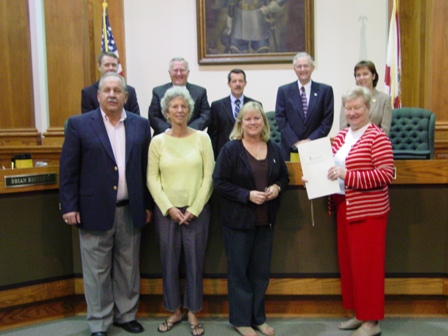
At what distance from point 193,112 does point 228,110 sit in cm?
32

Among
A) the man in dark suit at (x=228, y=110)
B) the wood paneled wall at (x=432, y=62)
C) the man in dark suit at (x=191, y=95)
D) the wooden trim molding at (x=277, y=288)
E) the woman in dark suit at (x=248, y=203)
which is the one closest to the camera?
the woman in dark suit at (x=248, y=203)

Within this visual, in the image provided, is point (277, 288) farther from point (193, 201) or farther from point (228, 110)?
point (228, 110)

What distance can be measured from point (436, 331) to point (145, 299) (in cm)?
203

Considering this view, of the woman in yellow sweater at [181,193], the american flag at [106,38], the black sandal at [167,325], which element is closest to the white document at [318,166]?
the woman in yellow sweater at [181,193]

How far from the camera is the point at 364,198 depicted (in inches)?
115

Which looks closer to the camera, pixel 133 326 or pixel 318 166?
pixel 318 166

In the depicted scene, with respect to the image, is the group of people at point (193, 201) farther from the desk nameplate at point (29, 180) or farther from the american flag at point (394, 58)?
the american flag at point (394, 58)

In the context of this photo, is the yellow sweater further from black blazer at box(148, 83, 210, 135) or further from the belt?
black blazer at box(148, 83, 210, 135)

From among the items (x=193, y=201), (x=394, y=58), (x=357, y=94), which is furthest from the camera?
(x=394, y=58)

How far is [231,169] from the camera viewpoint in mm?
3000

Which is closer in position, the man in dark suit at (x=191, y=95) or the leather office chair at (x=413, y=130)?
the man in dark suit at (x=191, y=95)

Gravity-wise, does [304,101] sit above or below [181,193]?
above

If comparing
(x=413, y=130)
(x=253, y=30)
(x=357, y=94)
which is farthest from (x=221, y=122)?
(x=253, y=30)

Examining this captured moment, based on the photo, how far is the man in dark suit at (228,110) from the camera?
425 centimetres
